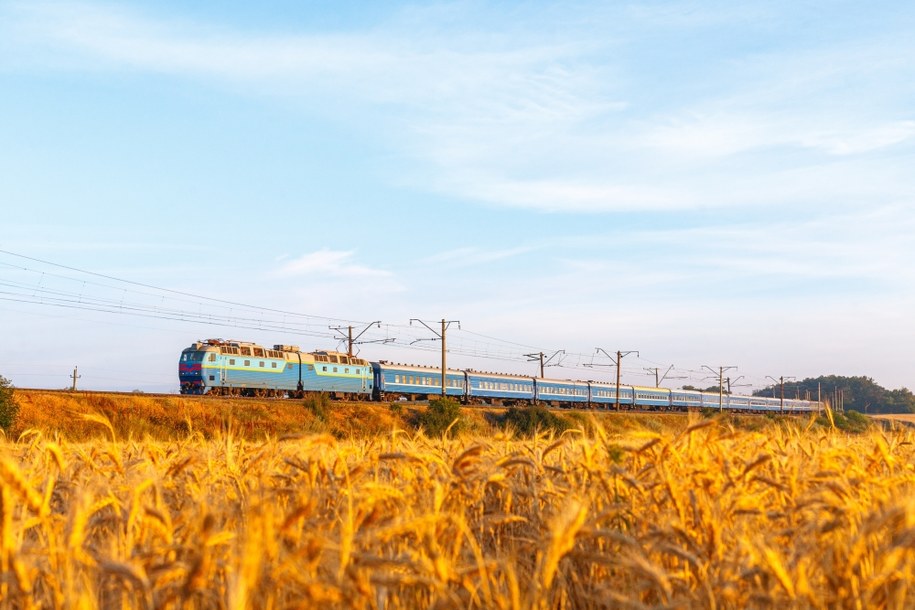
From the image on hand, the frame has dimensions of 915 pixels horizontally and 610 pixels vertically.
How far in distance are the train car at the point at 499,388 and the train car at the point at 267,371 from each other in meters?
10.0

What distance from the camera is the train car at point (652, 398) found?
8300 centimetres

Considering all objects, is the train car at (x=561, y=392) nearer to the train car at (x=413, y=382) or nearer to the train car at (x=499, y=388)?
the train car at (x=499, y=388)

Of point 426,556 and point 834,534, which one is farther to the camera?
point 834,534

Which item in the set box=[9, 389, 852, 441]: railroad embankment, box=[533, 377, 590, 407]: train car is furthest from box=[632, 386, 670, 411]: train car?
box=[9, 389, 852, 441]: railroad embankment

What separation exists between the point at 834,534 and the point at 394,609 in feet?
6.09

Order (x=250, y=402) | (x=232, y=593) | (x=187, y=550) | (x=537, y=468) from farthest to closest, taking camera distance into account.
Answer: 1. (x=250, y=402)
2. (x=537, y=468)
3. (x=187, y=550)
4. (x=232, y=593)

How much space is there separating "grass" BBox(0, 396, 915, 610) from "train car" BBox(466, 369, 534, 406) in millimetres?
60642

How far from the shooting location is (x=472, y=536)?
344cm

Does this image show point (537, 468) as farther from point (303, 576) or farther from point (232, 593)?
point (232, 593)

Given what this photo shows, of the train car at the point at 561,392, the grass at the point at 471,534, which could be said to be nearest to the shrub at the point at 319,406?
the train car at the point at 561,392

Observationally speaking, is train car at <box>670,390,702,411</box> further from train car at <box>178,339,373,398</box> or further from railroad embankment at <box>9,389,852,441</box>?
railroad embankment at <box>9,389,852,441</box>

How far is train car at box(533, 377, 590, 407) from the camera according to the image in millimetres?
72938

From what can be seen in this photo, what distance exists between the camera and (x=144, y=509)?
3.18 m

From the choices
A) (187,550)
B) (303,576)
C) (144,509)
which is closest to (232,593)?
(303,576)
